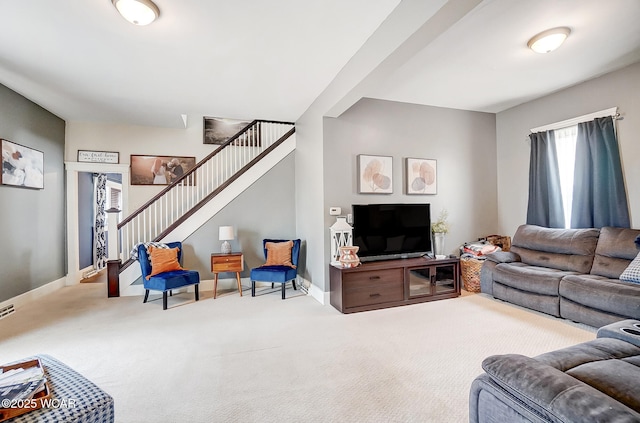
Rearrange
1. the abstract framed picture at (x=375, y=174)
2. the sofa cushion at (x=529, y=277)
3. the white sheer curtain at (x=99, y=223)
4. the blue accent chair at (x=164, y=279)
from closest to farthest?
the sofa cushion at (x=529, y=277), the blue accent chair at (x=164, y=279), the abstract framed picture at (x=375, y=174), the white sheer curtain at (x=99, y=223)

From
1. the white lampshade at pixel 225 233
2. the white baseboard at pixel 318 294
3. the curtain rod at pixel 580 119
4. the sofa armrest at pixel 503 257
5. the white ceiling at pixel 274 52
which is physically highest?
the white ceiling at pixel 274 52

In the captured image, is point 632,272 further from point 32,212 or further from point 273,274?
point 32,212

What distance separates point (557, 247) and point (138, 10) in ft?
16.5

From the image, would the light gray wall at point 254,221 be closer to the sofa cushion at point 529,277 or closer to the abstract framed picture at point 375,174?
the abstract framed picture at point 375,174

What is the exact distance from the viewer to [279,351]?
2742 millimetres

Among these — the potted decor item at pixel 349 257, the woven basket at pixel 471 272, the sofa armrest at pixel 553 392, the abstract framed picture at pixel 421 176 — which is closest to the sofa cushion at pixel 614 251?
the woven basket at pixel 471 272

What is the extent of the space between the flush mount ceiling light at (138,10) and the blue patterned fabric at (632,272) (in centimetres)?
484

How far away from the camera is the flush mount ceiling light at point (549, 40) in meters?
2.81

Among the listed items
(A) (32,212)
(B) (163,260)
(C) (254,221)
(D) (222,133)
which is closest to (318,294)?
(C) (254,221)

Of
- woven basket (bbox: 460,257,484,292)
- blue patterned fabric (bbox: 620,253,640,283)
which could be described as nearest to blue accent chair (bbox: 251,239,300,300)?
woven basket (bbox: 460,257,484,292)

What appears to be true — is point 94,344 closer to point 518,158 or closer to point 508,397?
point 508,397

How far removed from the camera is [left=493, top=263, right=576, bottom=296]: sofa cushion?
3.49 metres

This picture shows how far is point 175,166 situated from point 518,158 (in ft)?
19.6

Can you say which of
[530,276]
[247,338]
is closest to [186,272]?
[247,338]
